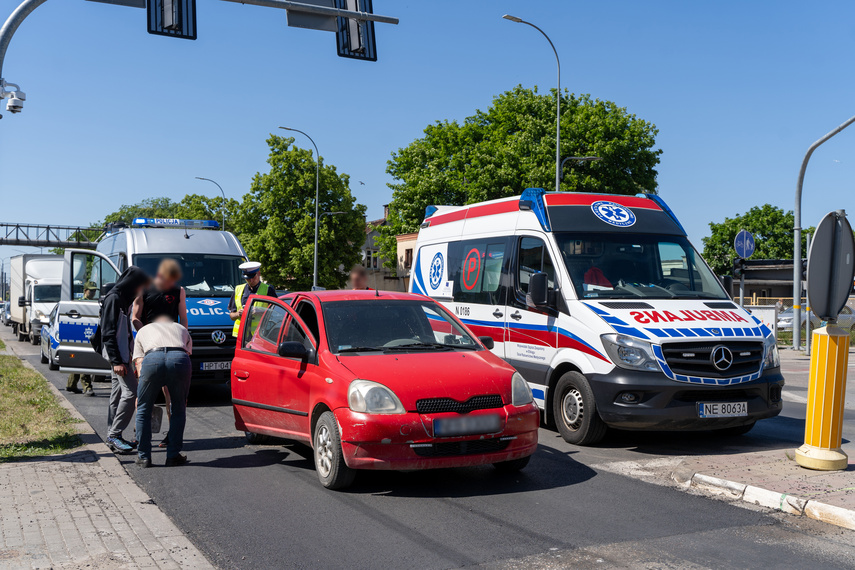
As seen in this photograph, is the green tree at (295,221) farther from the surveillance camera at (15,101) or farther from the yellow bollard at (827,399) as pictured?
the yellow bollard at (827,399)

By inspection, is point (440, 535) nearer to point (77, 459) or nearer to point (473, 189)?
point (77, 459)

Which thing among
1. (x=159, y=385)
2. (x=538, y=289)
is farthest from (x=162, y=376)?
(x=538, y=289)

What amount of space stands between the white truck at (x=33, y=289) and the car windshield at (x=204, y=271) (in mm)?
12103

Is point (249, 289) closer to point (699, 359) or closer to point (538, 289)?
point (538, 289)

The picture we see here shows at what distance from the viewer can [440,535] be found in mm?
5266

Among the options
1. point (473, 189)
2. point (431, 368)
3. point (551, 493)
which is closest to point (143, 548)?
point (431, 368)

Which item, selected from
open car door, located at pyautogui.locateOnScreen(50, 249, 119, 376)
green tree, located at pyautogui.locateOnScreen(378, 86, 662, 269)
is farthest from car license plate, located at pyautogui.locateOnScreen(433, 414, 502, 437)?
green tree, located at pyautogui.locateOnScreen(378, 86, 662, 269)

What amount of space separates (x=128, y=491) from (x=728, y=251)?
85733 mm

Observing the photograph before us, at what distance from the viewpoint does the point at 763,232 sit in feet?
298

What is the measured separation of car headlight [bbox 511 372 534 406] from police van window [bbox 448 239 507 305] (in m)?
3.35

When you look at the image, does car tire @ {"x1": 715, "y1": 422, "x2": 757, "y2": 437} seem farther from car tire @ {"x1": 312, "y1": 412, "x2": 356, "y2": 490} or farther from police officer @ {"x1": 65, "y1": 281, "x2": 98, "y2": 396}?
police officer @ {"x1": 65, "y1": 281, "x2": 98, "y2": 396}

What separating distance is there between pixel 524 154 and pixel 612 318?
1371 inches

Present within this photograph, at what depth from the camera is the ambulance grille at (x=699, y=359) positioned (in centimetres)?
774

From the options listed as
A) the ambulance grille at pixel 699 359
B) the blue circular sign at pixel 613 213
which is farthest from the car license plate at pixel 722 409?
the blue circular sign at pixel 613 213
